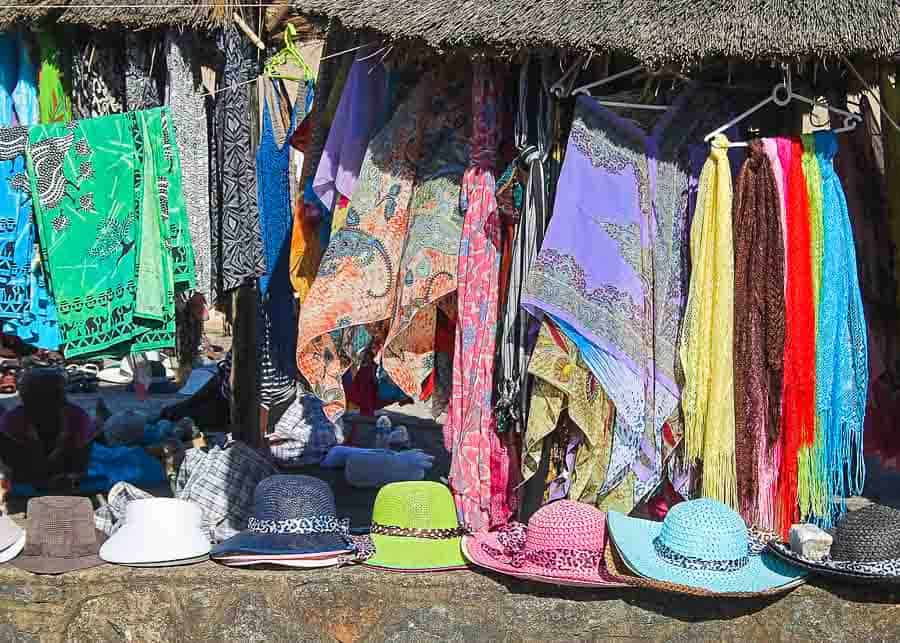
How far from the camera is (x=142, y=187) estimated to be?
5.76 meters

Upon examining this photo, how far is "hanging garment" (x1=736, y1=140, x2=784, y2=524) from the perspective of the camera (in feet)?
17.3

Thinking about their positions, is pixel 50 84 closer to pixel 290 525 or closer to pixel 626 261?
pixel 290 525

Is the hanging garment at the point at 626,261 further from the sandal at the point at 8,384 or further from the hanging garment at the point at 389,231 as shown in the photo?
the sandal at the point at 8,384

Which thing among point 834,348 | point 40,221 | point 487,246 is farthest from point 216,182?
point 834,348

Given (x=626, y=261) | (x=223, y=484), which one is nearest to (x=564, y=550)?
(x=626, y=261)

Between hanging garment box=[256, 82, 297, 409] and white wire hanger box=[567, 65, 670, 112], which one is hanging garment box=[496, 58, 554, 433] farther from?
hanging garment box=[256, 82, 297, 409]

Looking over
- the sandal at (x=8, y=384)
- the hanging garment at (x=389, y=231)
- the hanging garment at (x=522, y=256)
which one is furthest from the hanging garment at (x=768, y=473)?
the sandal at (x=8, y=384)

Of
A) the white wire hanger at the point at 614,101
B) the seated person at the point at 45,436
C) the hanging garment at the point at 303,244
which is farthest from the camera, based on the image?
the seated person at the point at 45,436

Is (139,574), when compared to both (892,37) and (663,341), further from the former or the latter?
(892,37)

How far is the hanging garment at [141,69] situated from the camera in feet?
19.5

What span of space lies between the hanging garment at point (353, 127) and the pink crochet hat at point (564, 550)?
1501 millimetres

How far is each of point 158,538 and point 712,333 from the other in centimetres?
220

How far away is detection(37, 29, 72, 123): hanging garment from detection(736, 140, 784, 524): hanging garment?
9.06ft

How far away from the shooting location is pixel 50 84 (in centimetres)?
609
